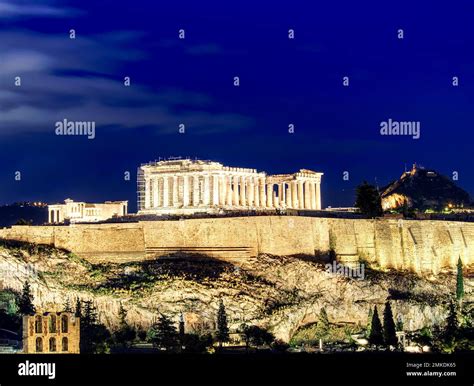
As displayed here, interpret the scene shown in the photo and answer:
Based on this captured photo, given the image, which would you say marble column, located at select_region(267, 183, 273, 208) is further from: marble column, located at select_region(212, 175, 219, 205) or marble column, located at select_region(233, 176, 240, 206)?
marble column, located at select_region(212, 175, 219, 205)

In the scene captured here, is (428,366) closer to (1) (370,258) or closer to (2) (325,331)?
(2) (325,331)

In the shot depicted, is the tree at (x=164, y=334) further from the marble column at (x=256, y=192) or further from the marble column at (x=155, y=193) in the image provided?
the marble column at (x=256, y=192)

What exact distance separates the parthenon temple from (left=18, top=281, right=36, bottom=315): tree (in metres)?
25.6

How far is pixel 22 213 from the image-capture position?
150 meters

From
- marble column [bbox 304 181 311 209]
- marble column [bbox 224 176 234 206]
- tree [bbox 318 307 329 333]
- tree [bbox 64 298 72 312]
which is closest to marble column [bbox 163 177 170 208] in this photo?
marble column [bbox 224 176 234 206]

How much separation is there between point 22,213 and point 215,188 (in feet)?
154

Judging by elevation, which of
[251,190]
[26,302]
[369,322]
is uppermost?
[251,190]

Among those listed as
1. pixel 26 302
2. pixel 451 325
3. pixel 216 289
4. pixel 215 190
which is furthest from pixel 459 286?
pixel 26 302

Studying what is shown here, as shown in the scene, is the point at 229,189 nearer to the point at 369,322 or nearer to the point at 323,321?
the point at 369,322

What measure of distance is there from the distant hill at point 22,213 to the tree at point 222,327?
72540 mm

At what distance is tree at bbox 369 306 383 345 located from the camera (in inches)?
2997

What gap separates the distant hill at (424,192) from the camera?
133875 mm

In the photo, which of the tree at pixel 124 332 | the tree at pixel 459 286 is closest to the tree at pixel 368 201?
the tree at pixel 459 286

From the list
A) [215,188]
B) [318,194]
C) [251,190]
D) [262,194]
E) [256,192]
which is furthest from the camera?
[318,194]
